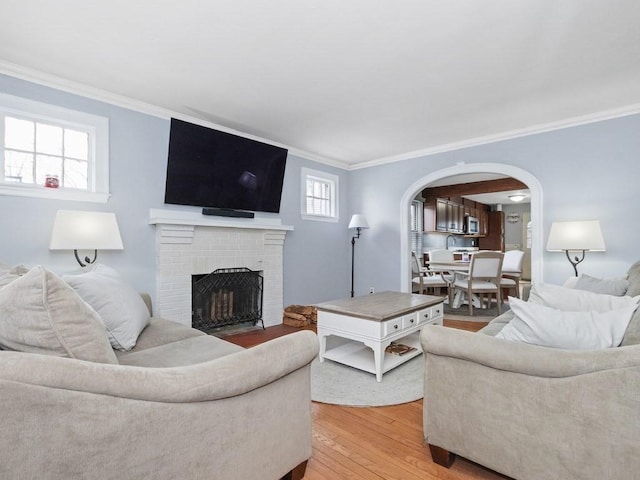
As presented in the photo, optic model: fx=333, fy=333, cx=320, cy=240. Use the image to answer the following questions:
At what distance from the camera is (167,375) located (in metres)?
0.95

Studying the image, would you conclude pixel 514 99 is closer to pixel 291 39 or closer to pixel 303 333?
pixel 291 39

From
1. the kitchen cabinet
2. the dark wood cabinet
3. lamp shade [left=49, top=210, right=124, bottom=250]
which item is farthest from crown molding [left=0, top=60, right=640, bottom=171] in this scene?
the dark wood cabinet

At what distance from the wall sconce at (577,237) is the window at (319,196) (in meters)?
2.86

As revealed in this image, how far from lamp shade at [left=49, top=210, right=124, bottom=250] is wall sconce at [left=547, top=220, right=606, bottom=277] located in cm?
398

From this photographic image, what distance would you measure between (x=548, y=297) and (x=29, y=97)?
3898 mm

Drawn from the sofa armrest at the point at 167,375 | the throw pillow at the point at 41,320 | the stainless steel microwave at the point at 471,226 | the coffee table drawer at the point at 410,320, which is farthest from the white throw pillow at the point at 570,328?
the stainless steel microwave at the point at 471,226

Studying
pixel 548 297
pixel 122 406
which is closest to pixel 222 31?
pixel 122 406

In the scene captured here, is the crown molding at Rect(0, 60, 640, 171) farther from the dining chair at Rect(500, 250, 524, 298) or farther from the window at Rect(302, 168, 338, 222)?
the dining chair at Rect(500, 250, 524, 298)

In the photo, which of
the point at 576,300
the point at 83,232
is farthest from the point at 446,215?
the point at 83,232

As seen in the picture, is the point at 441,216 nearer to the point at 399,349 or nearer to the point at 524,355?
the point at 399,349

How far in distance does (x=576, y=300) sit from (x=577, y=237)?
71.2 inches

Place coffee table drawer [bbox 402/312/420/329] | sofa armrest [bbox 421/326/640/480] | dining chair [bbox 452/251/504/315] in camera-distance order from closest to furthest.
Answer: sofa armrest [bbox 421/326/640/480], coffee table drawer [bbox 402/312/420/329], dining chair [bbox 452/251/504/315]

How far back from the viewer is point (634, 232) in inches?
128

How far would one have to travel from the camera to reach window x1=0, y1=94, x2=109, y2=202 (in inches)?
99.8
